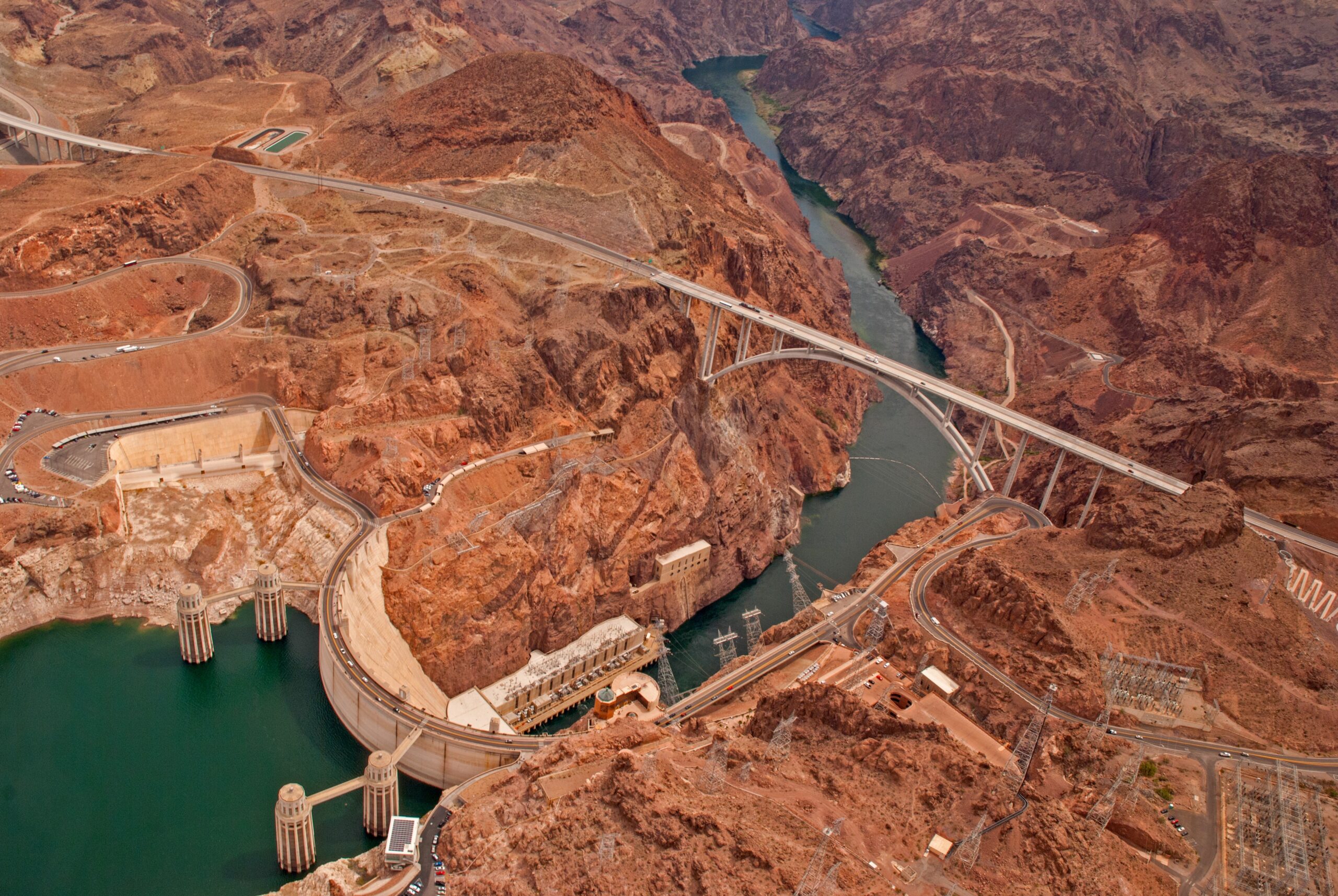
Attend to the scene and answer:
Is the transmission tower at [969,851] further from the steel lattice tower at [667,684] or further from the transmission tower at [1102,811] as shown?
the steel lattice tower at [667,684]

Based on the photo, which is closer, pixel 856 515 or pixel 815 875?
pixel 815 875

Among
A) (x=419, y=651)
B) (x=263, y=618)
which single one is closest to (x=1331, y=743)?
(x=419, y=651)

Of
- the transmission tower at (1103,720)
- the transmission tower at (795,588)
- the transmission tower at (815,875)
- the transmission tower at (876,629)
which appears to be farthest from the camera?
the transmission tower at (795,588)

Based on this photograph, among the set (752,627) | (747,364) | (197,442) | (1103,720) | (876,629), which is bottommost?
(752,627)

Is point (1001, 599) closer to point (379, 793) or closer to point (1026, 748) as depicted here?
point (1026, 748)

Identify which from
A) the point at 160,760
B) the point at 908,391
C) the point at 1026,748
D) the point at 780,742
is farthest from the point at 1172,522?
the point at 160,760

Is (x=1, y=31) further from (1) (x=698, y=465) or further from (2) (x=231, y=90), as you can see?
(1) (x=698, y=465)

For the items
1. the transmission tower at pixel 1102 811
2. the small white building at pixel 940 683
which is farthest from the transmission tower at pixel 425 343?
the transmission tower at pixel 1102 811
